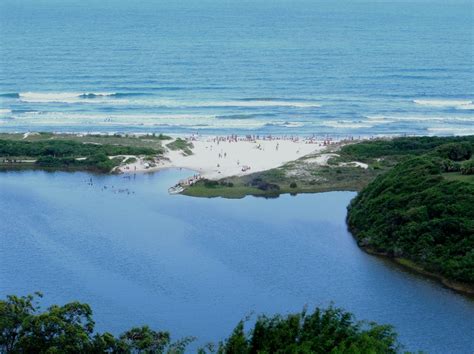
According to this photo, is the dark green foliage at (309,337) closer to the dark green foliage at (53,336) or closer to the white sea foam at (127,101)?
the dark green foliage at (53,336)

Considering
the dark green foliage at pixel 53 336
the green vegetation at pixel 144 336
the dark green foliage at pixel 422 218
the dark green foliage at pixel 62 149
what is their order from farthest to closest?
the dark green foliage at pixel 62 149
the dark green foliage at pixel 422 218
the dark green foliage at pixel 53 336
the green vegetation at pixel 144 336

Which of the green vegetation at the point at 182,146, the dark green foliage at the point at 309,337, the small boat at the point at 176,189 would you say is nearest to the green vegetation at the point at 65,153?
the green vegetation at the point at 182,146

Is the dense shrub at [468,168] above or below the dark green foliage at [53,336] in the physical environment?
above

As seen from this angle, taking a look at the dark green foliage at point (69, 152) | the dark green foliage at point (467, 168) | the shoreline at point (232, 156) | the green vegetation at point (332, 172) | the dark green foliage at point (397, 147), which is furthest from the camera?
the dark green foliage at point (397, 147)

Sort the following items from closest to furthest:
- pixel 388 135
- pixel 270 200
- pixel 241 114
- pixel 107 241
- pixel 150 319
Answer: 1. pixel 150 319
2. pixel 107 241
3. pixel 270 200
4. pixel 388 135
5. pixel 241 114

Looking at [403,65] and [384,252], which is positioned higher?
[403,65]

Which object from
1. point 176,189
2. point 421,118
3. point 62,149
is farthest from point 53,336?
point 421,118

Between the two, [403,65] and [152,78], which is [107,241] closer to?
[152,78]

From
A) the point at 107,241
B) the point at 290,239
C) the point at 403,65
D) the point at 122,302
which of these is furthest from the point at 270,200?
the point at 403,65
